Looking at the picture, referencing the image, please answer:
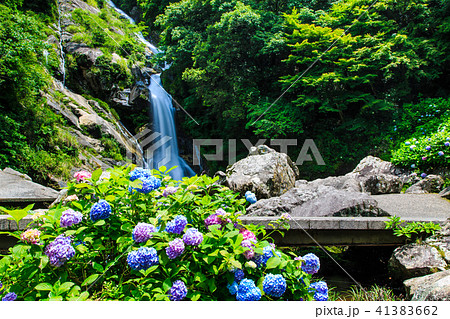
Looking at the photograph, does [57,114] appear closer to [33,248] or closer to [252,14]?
[252,14]

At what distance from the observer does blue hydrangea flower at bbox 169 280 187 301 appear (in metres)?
1.26

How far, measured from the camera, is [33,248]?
1.36m

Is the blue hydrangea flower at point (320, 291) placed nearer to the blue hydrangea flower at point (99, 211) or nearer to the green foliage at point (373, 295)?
the blue hydrangea flower at point (99, 211)

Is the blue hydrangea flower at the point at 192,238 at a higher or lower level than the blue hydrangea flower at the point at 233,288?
higher

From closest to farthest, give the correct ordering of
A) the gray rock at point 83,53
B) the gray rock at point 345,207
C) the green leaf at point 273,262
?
the green leaf at point 273,262 → the gray rock at point 345,207 → the gray rock at point 83,53

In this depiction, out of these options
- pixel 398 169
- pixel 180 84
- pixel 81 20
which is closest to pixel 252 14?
pixel 180 84

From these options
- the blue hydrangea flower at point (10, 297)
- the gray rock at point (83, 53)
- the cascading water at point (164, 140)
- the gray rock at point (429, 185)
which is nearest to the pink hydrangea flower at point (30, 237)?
the blue hydrangea flower at point (10, 297)

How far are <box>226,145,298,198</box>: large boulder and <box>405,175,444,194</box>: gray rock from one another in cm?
301

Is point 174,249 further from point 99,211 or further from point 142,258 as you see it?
point 99,211

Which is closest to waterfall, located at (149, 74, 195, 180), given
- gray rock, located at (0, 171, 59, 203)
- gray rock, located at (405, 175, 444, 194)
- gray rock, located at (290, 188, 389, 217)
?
gray rock, located at (0, 171, 59, 203)

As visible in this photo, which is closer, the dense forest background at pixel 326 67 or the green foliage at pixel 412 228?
the green foliage at pixel 412 228

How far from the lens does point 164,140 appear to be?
14312mm

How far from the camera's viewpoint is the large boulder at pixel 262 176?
584cm

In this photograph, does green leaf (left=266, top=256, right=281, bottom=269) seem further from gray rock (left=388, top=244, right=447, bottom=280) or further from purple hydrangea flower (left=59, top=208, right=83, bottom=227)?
gray rock (left=388, top=244, right=447, bottom=280)
